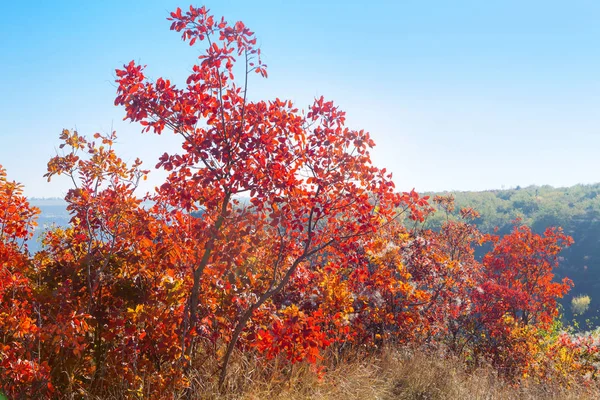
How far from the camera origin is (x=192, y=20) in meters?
3.60

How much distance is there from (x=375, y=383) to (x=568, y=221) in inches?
3493

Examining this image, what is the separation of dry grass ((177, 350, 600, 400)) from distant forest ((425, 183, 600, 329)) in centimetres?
3320

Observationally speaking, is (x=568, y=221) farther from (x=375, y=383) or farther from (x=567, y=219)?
(x=375, y=383)

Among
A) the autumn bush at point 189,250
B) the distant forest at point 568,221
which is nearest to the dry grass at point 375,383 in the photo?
the autumn bush at point 189,250

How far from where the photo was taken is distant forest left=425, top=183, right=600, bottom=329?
61719 millimetres

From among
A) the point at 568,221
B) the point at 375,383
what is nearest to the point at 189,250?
the point at 375,383

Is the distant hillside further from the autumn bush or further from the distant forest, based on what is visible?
the autumn bush

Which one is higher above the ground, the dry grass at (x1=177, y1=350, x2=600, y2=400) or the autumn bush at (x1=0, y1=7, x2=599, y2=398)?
the autumn bush at (x1=0, y1=7, x2=599, y2=398)

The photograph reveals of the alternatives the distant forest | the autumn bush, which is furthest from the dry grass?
the distant forest

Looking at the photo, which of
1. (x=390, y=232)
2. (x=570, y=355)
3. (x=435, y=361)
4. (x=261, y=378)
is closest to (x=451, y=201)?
(x=570, y=355)

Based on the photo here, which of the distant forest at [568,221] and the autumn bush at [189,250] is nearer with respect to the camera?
the autumn bush at [189,250]

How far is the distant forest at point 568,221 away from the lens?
202 feet

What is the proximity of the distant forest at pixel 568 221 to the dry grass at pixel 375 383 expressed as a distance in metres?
33.2

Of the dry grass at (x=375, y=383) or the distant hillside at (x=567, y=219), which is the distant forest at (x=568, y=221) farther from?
the dry grass at (x=375, y=383)
